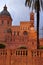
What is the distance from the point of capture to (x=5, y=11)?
52906 mm

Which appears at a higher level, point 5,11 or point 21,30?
point 5,11

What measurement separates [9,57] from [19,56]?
0.83m

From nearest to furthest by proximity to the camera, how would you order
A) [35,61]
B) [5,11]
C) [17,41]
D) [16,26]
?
[35,61] < [17,41] < [16,26] < [5,11]

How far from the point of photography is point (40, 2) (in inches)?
870

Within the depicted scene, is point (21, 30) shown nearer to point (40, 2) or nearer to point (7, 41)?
point (7, 41)

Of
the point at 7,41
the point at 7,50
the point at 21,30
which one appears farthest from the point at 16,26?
the point at 7,50

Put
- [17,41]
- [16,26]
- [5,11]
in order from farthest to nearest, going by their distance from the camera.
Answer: [5,11] → [16,26] → [17,41]

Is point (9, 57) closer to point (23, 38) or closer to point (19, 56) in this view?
point (19, 56)

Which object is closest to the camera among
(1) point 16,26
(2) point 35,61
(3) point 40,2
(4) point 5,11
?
(2) point 35,61

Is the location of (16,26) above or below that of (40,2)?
below

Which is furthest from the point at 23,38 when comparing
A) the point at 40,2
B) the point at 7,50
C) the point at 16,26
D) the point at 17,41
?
the point at 7,50

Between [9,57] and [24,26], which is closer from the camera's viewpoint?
[9,57]

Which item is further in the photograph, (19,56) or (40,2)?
(40,2)

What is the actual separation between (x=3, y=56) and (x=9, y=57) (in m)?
0.50
